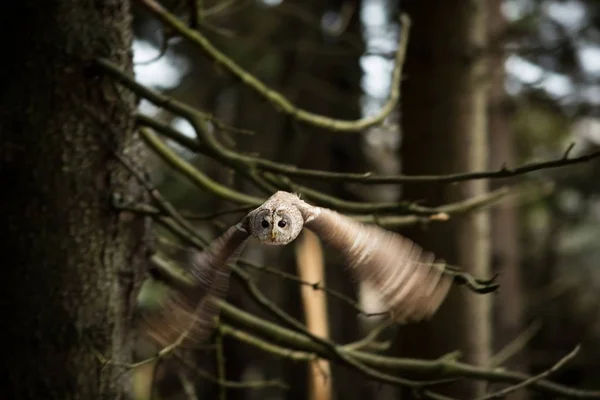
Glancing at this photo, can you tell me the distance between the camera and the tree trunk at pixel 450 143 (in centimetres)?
346

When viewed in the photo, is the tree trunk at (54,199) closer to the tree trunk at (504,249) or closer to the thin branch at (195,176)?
the thin branch at (195,176)

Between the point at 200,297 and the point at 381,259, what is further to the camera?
the point at 200,297

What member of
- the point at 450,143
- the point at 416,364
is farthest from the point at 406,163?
the point at 416,364

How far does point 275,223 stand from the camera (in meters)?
1.20

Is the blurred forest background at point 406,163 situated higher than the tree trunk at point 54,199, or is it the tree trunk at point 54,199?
the blurred forest background at point 406,163

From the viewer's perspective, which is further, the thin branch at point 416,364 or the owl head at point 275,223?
the thin branch at point 416,364

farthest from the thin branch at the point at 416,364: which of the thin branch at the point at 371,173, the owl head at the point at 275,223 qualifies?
the owl head at the point at 275,223

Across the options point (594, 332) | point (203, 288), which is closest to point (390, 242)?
point (203, 288)

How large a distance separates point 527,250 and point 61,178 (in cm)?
891

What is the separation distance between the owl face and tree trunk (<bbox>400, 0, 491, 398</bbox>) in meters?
2.23

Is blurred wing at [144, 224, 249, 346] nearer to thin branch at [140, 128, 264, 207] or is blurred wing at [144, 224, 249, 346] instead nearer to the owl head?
the owl head

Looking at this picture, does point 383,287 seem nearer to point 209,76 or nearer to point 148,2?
point 148,2

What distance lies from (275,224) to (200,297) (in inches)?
16.6

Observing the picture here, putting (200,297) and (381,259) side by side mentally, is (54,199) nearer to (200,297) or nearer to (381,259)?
(200,297)
